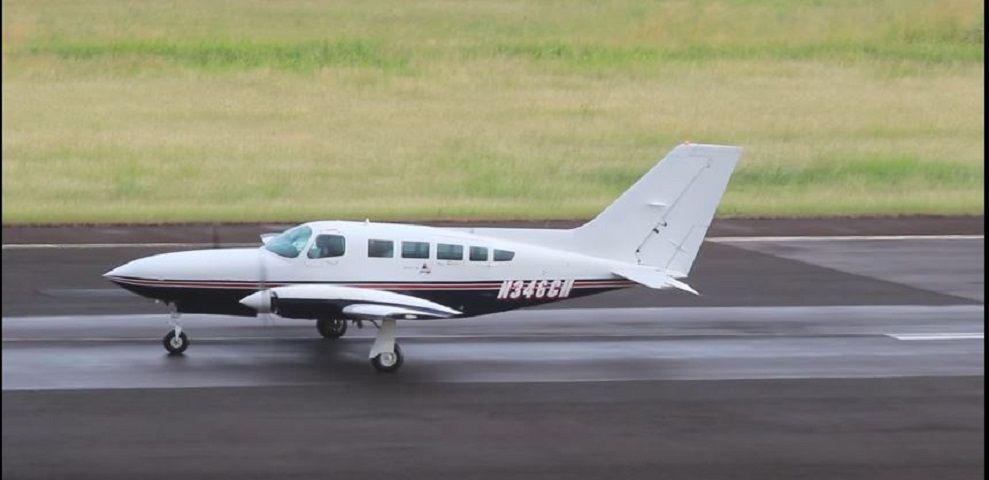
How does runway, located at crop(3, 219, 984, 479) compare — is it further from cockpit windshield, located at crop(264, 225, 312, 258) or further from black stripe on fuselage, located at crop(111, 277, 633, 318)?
cockpit windshield, located at crop(264, 225, 312, 258)

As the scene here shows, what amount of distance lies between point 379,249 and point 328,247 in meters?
0.70

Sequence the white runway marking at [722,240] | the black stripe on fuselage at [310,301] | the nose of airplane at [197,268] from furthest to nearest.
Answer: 1. the white runway marking at [722,240]
2. the nose of airplane at [197,268]
3. the black stripe on fuselage at [310,301]

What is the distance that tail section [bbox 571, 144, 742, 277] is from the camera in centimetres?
2295

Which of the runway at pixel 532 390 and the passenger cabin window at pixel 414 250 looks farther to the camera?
the passenger cabin window at pixel 414 250

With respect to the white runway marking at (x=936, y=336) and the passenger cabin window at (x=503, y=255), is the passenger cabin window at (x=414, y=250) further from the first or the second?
the white runway marking at (x=936, y=336)

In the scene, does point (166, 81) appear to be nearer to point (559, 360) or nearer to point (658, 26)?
point (658, 26)

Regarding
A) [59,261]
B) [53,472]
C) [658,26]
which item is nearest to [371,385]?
[53,472]

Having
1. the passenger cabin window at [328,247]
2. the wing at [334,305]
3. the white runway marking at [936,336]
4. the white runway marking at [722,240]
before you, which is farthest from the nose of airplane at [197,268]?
the white runway marking at [722,240]

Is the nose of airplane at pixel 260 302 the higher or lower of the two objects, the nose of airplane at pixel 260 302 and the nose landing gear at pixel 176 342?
the higher

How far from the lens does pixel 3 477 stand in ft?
51.0

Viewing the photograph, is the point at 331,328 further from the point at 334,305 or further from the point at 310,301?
the point at 310,301

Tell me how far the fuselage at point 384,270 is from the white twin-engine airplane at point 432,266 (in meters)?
0.01

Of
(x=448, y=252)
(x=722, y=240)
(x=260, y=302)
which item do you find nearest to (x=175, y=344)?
(x=260, y=302)

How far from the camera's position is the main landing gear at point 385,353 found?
21234mm
